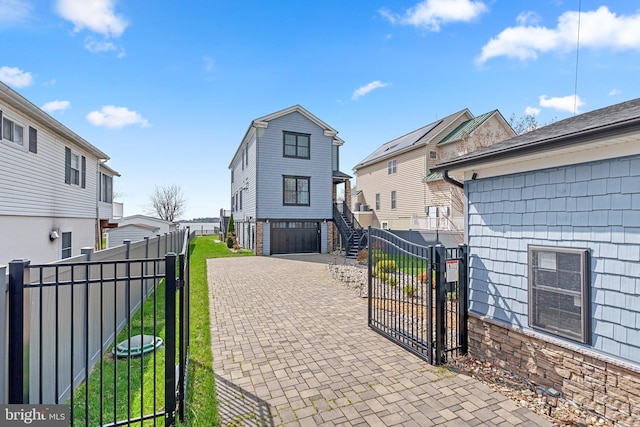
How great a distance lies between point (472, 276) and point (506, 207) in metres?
1.21

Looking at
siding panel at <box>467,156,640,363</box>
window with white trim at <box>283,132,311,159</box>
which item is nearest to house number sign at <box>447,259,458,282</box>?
siding panel at <box>467,156,640,363</box>

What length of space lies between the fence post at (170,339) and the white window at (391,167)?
21709 mm

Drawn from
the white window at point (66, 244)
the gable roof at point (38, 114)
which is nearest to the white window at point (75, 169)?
the gable roof at point (38, 114)

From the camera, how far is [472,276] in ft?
15.5

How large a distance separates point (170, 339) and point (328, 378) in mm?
2182

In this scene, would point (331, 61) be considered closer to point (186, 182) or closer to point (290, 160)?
point (290, 160)

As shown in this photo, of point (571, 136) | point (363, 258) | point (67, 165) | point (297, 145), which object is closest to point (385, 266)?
point (571, 136)

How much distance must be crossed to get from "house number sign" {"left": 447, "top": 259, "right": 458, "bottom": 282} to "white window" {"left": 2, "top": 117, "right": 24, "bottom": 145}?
12063mm

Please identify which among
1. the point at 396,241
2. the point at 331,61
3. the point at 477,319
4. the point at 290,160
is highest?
the point at 331,61

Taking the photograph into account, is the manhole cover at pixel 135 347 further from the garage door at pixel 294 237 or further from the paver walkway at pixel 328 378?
the garage door at pixel 294 237

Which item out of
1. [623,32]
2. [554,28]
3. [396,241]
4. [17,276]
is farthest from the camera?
[554,28]

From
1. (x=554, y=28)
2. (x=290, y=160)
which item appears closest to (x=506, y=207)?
(x=554, y=28)

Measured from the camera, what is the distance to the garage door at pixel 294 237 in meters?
18.5

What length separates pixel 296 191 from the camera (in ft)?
62.1
